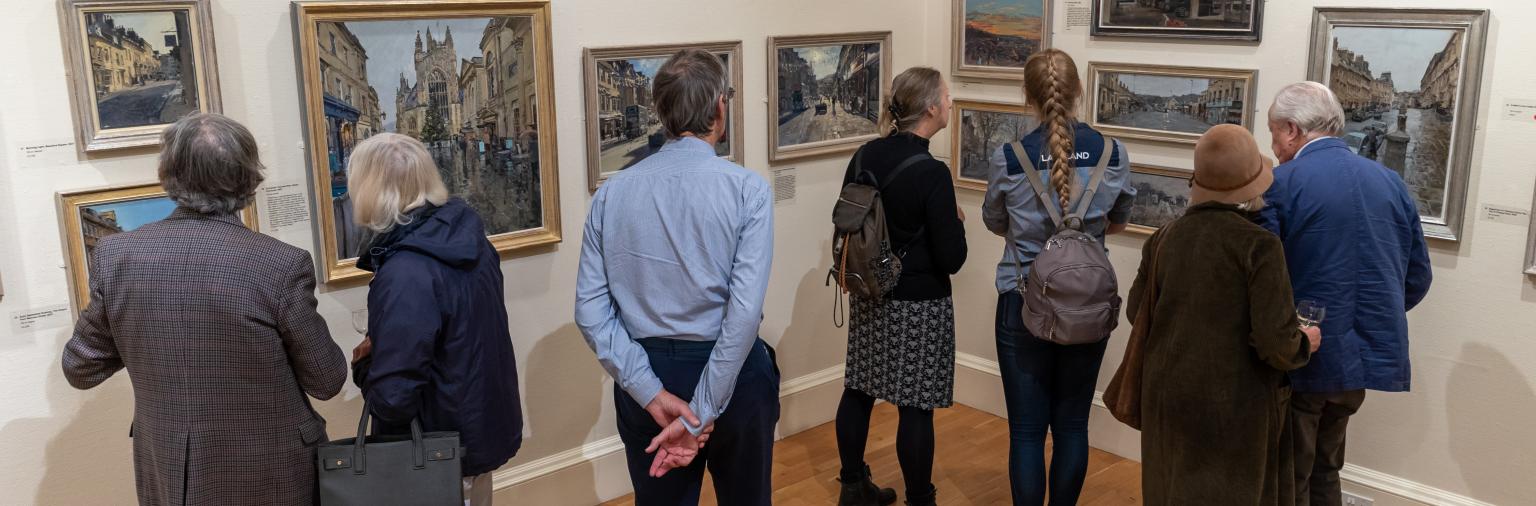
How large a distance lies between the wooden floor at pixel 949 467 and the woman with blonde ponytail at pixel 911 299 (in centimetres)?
55

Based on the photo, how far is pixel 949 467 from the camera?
5531 millimetres

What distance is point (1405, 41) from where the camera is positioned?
4398 millimetres

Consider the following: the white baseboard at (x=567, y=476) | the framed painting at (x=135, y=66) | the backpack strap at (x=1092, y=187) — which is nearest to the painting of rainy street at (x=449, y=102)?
the framed painting at (x=135, y=66)

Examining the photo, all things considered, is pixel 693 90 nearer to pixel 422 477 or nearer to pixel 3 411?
pixel 422 477

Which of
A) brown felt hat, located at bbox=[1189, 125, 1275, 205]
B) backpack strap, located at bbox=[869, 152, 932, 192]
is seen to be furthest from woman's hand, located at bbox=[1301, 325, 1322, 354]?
backpack strap, located at bbox=[869, 152, 932, 192]

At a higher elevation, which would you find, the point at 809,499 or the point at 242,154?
the point at 242,154

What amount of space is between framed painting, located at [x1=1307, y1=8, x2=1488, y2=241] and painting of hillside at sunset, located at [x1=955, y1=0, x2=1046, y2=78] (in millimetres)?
1384

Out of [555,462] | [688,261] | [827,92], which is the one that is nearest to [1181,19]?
[827,92]

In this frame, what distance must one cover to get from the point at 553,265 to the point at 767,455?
1697 mm

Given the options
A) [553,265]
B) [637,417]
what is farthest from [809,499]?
[637,417]

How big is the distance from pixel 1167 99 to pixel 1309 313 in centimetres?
197

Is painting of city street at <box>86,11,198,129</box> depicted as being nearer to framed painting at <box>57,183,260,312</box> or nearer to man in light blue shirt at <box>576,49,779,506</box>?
framed painting at <box>57,183,260,312</box>

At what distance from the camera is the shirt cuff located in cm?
318

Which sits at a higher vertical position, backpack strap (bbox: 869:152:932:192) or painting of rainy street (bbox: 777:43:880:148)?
painting of rainy street (bbox: 777:43:880:148)
